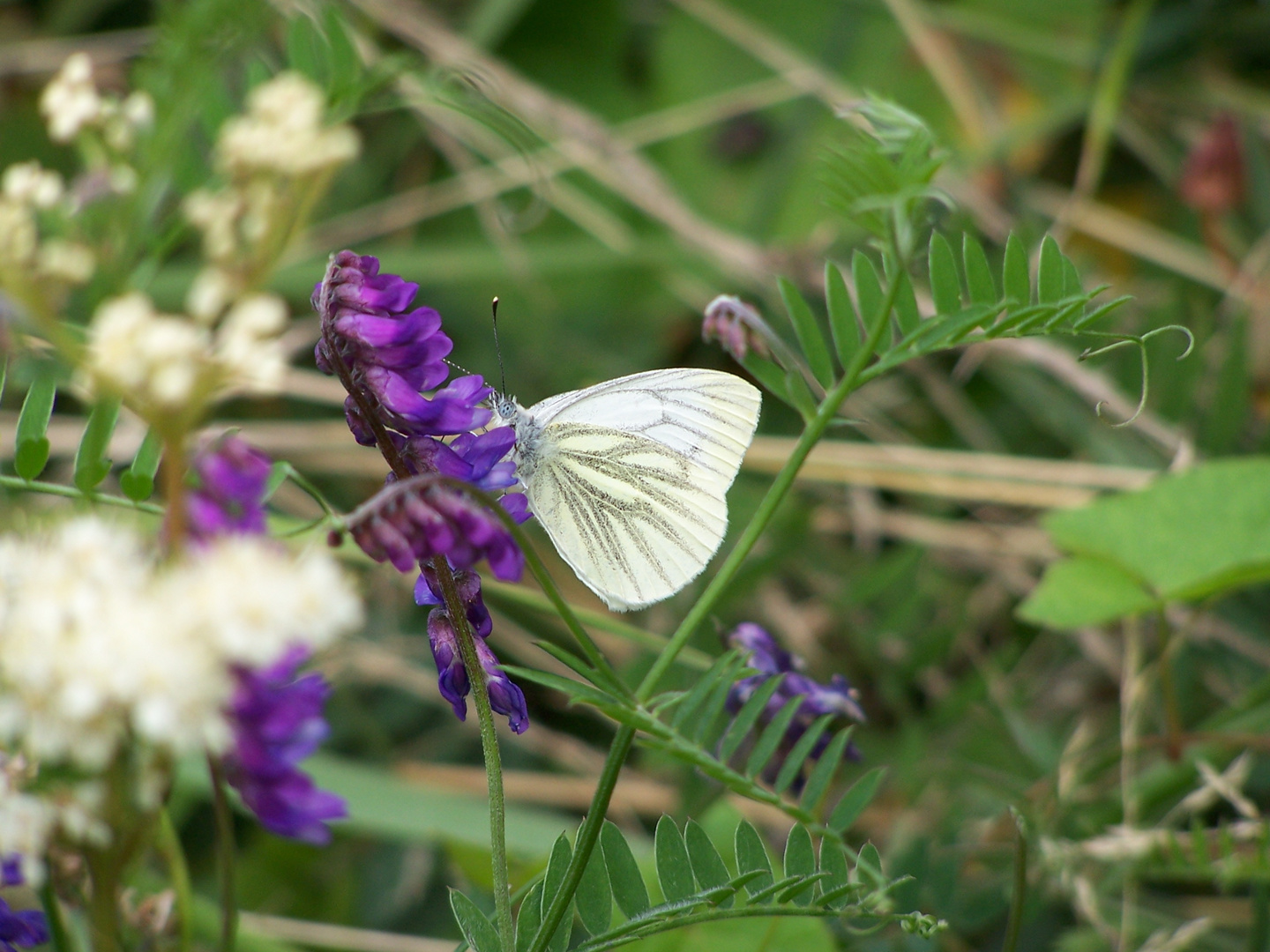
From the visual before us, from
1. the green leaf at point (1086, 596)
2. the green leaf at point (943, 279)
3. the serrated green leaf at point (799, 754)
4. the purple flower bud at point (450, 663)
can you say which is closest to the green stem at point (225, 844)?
the purple flower bud at point (450, 663)

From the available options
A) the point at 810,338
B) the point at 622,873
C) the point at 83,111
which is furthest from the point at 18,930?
the point at 810,338

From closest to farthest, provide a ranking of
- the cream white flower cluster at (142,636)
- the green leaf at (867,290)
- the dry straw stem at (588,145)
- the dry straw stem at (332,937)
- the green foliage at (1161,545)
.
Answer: the cream white flower cluster at (142,636)
the green leaf at (867,290)
the green foliage at (1161,545)
the dry straw stem at (332,937)
the dry straw stem at (588,145)

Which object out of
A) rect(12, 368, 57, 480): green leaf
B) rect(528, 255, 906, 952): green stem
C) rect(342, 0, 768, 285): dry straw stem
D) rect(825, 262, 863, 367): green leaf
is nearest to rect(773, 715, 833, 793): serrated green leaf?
rect(528, 255, 906, 952): green stem

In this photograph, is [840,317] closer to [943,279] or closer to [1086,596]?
[943,279]

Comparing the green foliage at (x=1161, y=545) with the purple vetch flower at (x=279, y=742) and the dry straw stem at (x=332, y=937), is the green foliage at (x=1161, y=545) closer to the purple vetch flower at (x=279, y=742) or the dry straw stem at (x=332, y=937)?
the dry straw stem at (x=332, y=937)

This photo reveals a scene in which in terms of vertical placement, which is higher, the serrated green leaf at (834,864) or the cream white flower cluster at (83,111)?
the cream white flower cluster at (83,111)

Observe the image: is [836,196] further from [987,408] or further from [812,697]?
[987,408]
